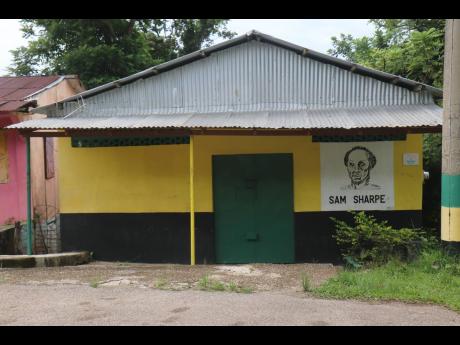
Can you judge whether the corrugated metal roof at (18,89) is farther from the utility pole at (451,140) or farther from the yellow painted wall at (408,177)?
the utility pole at (451,140)

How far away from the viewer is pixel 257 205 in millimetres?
8602

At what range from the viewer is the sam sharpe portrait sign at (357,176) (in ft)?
27.6

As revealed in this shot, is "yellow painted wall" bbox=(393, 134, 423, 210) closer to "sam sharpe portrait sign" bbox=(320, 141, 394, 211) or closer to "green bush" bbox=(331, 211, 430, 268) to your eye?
"sam sharpe portrait sign" bbox=(320, 141, 394, 211)

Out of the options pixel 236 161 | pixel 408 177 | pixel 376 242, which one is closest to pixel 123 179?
pixel 236 161

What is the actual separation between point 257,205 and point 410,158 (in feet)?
9.45

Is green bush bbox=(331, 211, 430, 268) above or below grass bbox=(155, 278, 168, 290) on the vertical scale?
above

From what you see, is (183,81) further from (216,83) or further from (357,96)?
(357,96)

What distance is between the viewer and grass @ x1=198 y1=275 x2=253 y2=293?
5.98 metres

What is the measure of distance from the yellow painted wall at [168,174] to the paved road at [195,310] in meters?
2.99

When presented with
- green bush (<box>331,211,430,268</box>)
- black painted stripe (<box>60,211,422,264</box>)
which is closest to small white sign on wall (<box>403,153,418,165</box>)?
black painted stripe (<box>60,211,422,264</box>)

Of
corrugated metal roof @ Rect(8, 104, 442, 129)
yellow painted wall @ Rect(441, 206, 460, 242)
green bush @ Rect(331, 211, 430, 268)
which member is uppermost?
corrugated metal roof @ Rect(8, 104, 442, 129)

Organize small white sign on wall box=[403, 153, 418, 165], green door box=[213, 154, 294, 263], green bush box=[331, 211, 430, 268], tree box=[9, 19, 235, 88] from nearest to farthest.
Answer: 1. green bush box=[331, 211, 430, 268]
2. small white sign on wall box=[403, 153, 418, 165]
3. green door box=[213, 154, 294, 263]
4. tree box=[9, 19, 235, 88]

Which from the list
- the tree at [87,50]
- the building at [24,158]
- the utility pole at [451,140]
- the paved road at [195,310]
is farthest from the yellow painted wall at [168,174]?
the tree at [87,50]

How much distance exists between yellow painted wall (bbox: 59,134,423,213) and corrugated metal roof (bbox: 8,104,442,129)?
523 mm
